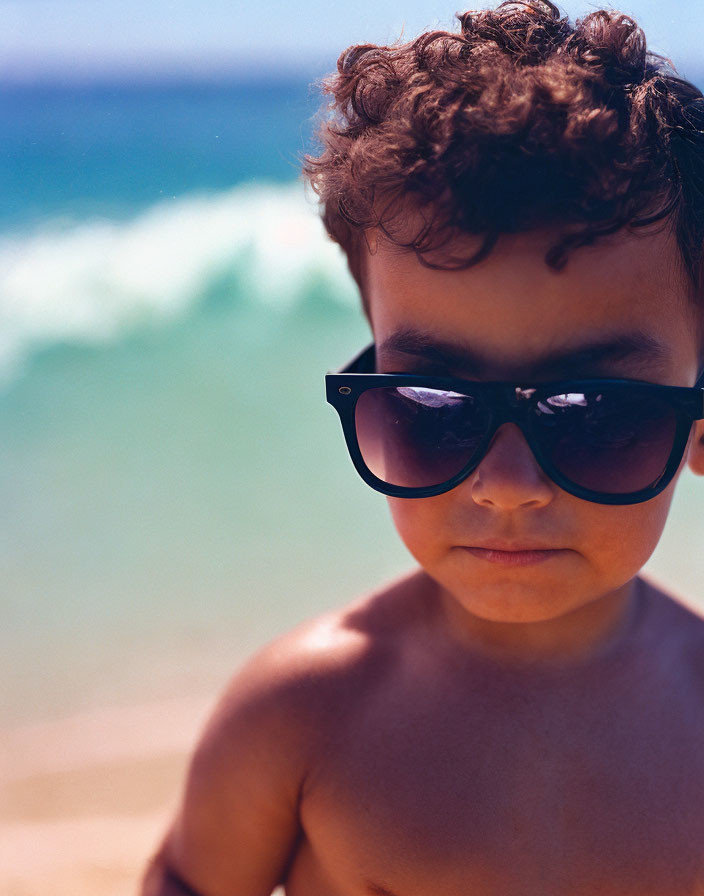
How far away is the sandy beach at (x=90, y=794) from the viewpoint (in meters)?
2.60

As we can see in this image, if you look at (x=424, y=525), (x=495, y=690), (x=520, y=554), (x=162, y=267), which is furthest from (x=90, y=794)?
(x=162, y=267)

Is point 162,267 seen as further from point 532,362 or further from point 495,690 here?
point 532,362

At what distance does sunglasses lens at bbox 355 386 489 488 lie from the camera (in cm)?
129

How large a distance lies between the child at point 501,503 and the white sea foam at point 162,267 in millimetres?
2720

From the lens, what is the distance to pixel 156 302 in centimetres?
502

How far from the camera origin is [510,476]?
4.18 feet

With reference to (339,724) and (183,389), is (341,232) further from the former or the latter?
(183,389)

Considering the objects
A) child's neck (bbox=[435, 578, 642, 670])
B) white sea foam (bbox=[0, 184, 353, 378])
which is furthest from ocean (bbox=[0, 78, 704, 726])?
child's neck (bbox=[435, 578, 642, 670])

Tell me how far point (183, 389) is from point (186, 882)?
324cm

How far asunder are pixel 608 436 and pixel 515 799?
570mm

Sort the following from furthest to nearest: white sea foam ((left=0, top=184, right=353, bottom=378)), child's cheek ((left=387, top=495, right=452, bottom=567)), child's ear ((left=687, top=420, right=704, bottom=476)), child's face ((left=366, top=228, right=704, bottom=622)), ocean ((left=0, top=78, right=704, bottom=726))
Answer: white sea foam ((left=0, top=184, right=353, bottom=378)), ocean ((left=0, top=78, right=704, bottom=726)), child's ear ((left=687, top=420, right=704, bottom=476)), child's cheek ((left=387, top=495, right=452, bottom=567)), child's face ((left=366, top=228, right=704, bottom=622))

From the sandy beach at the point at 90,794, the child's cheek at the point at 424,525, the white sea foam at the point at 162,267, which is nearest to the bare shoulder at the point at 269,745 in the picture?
the child's cheek at the point at 424,525

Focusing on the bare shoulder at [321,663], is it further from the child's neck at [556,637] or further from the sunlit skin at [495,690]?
the child's neck at [556,637]

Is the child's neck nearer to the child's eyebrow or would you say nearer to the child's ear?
the child's ear
